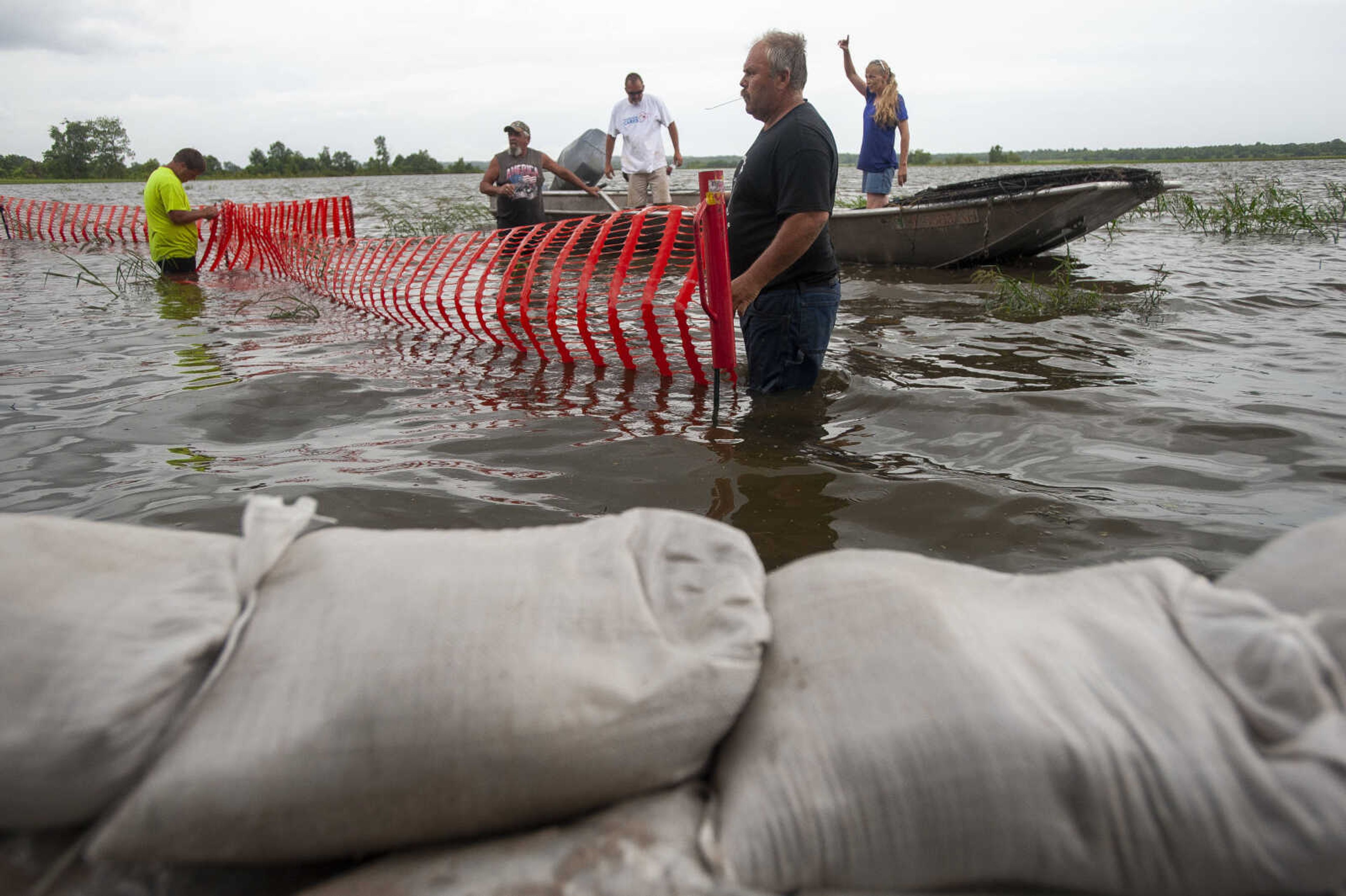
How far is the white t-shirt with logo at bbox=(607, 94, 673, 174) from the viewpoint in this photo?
1032 cm

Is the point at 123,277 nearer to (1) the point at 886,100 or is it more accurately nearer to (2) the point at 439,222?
(2) the point at 439,222

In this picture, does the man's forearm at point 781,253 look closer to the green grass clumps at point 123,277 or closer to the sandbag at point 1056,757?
the sandbag at point 1056,757

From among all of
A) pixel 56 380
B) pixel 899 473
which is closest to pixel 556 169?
pixel 56 380

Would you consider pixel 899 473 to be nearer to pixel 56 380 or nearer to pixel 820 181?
pixel 820 181

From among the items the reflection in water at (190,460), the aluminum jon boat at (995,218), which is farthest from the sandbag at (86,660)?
the aluminum jon boat at (995,218)

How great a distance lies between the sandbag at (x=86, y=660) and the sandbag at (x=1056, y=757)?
836mm

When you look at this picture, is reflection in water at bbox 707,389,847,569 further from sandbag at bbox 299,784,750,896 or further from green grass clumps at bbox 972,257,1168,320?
green grass clumps at bbox 972,257,1168,320

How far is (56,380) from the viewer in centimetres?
504

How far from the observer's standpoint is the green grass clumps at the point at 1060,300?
21.6ft

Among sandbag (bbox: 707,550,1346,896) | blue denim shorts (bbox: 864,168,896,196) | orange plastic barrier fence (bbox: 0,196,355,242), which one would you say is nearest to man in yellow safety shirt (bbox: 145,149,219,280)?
orange plastic barrier fence (bbox: 0,196,355,242)

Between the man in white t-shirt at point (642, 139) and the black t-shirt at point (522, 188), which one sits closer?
the black t-shirt at point (522, 188)

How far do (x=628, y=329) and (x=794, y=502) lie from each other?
3694mm

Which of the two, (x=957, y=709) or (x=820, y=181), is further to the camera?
(x=820, y=181)

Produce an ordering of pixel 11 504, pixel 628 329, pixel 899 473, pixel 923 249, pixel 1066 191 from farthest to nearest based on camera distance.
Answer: pixel 923 249 < pixel 1066 191 < pixel 628 329 < pixel 899 473 < pixel 11 504
